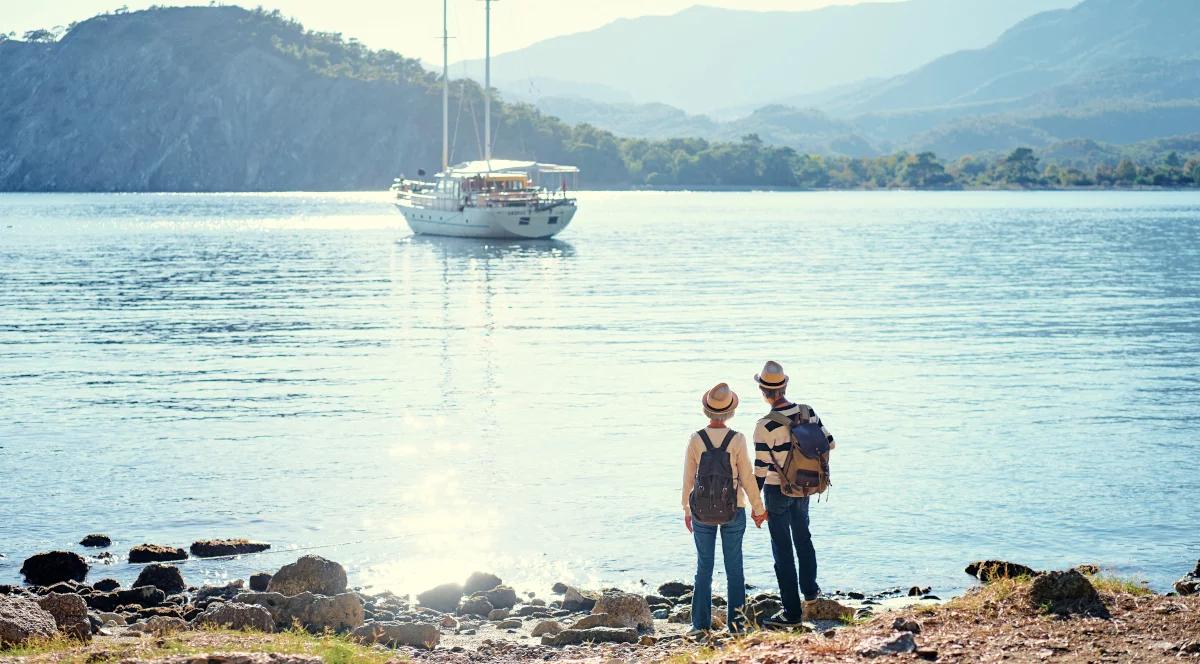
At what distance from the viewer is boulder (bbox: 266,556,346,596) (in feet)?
43.1

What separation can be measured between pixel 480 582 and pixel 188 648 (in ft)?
14.6

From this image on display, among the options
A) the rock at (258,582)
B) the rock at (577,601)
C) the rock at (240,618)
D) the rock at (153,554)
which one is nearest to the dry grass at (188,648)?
the rock at (240,618)

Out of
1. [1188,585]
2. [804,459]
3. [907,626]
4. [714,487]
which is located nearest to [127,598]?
[714,487]

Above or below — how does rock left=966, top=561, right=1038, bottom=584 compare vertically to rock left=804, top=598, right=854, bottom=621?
below

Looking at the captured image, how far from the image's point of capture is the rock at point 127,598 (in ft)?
42.4

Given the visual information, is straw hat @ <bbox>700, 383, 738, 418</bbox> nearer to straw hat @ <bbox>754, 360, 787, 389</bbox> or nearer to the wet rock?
straw hat @ <bbox>754, 360, 787, 389</bbox>

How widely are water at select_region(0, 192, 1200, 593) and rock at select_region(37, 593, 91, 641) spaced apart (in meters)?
2.73

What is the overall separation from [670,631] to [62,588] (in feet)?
19.3

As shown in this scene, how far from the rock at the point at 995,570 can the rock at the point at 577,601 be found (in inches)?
145

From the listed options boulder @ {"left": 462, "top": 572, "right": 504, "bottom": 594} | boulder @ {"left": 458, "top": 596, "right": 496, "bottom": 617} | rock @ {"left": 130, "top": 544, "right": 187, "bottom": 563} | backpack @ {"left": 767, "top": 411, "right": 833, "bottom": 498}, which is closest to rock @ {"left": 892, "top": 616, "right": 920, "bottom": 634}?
backpack @ {"left": 767, "top": 411, "right": 833, "bottom": 498}

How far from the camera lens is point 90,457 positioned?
1977 cm

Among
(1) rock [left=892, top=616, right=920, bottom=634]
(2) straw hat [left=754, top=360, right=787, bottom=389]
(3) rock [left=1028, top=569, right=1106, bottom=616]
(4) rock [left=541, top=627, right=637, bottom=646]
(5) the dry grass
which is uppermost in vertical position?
(2) straw hat [left=754, top=360, right=787, bottom=389]

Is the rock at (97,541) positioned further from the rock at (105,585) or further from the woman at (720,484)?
the woman at (720,484)

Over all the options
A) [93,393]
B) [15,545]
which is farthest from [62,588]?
[93,393]
